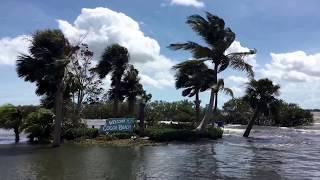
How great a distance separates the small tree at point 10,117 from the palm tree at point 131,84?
17.6m

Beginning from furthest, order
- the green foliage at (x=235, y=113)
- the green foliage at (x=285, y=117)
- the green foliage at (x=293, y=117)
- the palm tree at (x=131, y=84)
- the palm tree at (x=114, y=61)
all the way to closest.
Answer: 1. the green foliage at (x=235, y=113)
2. the green foliage at (x=293, y=117)
3. the green foliage at (x=285, y=117)
4. the palm tree at (x=131, y=84)
5. the palm tree at (x=114, y=61)

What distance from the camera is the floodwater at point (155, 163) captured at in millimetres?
18236

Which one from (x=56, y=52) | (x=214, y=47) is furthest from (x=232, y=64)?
(x=56, y=52)

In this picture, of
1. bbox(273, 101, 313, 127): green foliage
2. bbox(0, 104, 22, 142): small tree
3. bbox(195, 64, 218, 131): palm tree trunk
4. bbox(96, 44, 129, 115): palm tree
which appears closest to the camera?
bbox(0, 104, 22, 142): small tree

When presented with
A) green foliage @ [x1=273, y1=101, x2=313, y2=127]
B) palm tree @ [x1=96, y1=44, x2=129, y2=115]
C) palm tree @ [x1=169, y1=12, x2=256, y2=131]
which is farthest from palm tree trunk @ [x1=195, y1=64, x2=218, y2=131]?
green foliage @ [x1=273, y1=101, x2=313, y2=127]

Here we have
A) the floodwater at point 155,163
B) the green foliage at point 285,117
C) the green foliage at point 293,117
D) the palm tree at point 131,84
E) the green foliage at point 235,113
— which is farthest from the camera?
the green foliage at point 235,113

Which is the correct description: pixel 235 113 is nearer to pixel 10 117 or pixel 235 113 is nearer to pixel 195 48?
pixel 195 48

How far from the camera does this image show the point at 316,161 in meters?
24.3

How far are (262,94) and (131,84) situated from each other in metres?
15.1

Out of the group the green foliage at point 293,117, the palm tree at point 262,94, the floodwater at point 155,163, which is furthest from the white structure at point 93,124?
the green foliage at point 293,117

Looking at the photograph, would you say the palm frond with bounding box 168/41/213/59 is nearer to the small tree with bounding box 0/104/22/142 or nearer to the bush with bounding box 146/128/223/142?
the bush with bounding box 146/128/223/142

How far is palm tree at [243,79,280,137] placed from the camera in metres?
43.5

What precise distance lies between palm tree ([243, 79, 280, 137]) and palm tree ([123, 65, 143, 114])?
43.8 ft

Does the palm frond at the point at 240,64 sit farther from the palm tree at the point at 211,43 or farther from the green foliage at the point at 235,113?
the green foliage at the point at 235,113
